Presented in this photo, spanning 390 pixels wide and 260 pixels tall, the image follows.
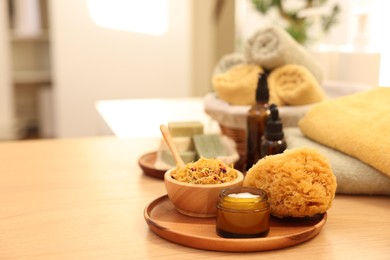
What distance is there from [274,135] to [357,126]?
0.44 feet

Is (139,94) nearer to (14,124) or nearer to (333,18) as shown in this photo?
(14,124)

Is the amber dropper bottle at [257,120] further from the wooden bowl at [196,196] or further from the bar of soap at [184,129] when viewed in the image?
the wooden bowl at [196,196]

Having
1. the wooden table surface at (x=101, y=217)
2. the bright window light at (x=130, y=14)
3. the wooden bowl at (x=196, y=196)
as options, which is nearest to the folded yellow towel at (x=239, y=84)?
the wooden table surface at (x=101, y=217)

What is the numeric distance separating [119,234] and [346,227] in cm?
28

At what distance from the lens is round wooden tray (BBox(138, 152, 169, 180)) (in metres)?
0.87

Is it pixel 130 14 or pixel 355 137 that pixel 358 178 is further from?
pixel 130 14

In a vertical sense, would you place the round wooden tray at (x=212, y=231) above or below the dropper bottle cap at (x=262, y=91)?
below

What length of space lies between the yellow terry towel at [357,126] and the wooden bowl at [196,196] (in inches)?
8.6

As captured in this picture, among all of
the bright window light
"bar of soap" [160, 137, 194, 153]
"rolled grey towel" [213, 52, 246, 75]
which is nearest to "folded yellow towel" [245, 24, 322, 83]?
"rolled grey towel" [213, 52, 246, 75]

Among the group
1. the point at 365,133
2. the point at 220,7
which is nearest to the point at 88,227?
the point at 365,133

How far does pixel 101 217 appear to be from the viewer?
686 millimetres

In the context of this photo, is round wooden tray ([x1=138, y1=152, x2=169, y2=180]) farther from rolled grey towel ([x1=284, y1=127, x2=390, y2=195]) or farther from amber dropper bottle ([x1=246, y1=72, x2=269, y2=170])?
rolled grey towel ([x1=284, y1=127, x2=390, y2=195])

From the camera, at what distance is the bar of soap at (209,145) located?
88cm

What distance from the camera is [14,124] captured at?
3100 millimetres
